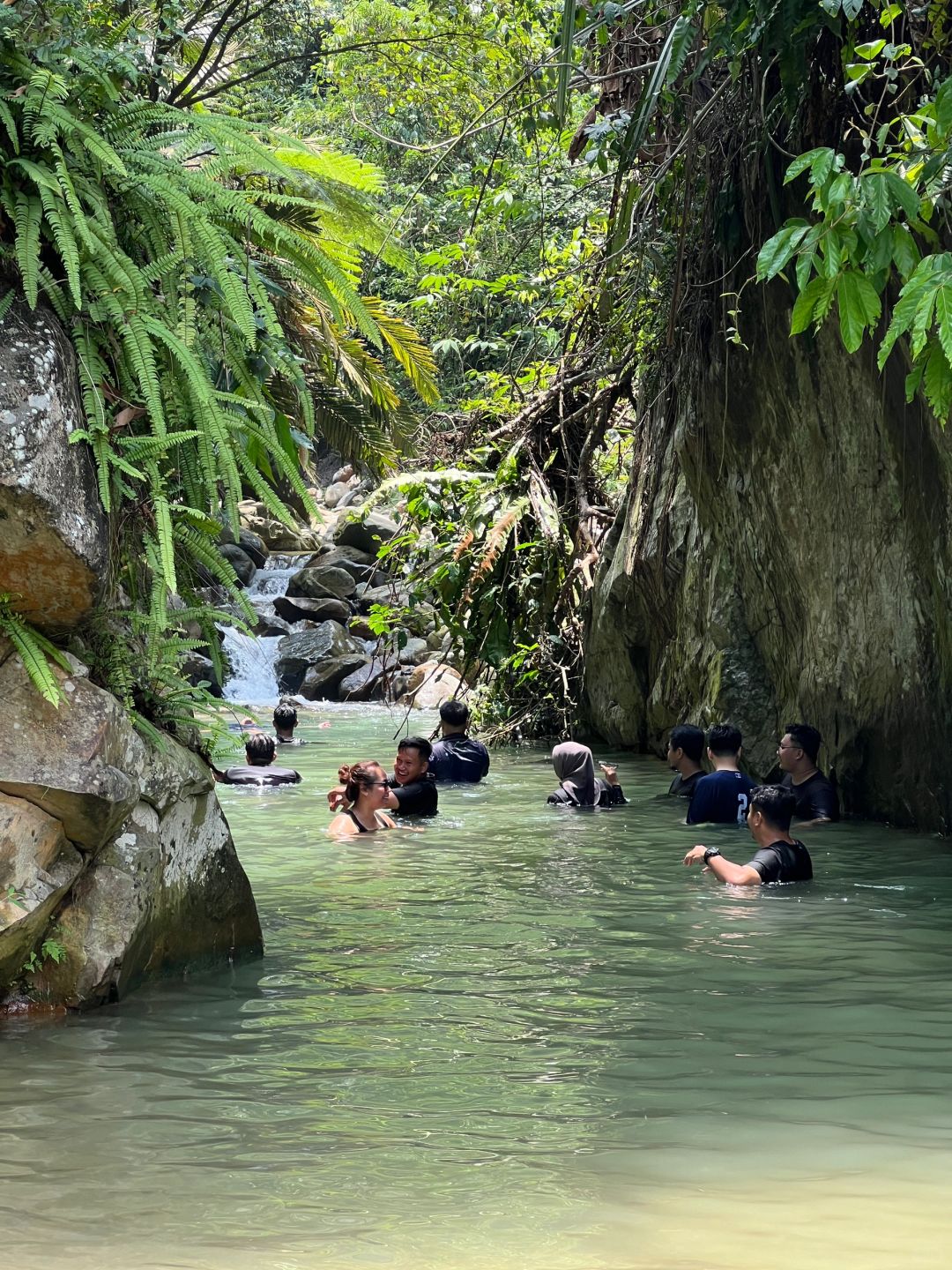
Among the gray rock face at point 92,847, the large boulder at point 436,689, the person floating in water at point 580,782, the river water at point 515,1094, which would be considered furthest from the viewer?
the large boulder at point 436,689

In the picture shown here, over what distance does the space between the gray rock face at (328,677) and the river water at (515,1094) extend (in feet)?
60.2

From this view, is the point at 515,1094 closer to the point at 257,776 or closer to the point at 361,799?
the point at 361,799

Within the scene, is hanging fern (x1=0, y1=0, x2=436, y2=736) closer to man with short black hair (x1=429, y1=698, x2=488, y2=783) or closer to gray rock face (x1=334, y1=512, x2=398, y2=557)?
man with short black hair (x1=429, y1=698, x2=488, y2=783)

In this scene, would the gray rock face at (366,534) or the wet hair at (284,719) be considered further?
the gray rock face at (366,534)

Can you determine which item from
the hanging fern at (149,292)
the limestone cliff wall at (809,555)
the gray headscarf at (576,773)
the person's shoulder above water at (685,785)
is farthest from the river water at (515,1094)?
the gray headscarf at (576,773)

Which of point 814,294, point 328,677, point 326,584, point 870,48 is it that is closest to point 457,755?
point 870,48

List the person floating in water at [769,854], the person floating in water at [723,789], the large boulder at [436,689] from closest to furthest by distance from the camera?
the person floating in water at [769,854], the person floating in water at [723,789], the large boulder at [436,689]

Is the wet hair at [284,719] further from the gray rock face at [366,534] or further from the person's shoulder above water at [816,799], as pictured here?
the gray rock face at [366,534]

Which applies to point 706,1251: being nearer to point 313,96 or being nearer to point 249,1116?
point 249,1116

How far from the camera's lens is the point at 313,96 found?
36.3m

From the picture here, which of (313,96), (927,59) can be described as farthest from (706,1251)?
(313,96)

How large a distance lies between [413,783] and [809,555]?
363 cm

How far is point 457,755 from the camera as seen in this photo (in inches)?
523

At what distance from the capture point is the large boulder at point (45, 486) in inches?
208
